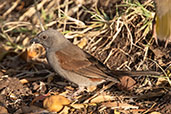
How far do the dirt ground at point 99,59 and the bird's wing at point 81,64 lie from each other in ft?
1.09

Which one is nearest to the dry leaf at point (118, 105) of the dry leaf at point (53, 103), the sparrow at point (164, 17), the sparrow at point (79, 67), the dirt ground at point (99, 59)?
the dirt ground at point (99, 59)

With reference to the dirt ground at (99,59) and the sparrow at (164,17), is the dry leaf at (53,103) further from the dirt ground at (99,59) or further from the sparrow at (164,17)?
the sparrow at (164,17)

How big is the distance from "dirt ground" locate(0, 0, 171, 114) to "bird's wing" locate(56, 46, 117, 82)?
33 cm

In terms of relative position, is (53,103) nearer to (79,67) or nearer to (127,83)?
(79,67)

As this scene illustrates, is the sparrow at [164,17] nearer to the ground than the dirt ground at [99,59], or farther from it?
farther from it

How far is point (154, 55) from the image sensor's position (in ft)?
18.0

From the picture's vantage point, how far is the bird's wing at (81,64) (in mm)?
5121

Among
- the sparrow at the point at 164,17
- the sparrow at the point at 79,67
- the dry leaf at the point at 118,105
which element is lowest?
the dry leaf at the point at 118,105

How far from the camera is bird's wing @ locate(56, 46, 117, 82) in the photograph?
202 inches

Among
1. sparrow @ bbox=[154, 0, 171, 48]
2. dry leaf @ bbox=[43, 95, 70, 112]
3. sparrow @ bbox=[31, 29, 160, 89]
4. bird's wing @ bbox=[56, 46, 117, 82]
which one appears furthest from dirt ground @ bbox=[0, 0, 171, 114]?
sparrow @ bbox=[154, 0, 171, 48]

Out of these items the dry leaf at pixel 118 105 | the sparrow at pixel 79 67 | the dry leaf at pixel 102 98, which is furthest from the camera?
the sparrow at pixel 79 67

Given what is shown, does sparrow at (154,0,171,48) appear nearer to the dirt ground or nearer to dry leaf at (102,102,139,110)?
the dirt ground

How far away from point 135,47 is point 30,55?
7.39 feet

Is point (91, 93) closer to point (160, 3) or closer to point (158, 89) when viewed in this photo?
point (158, 89)
